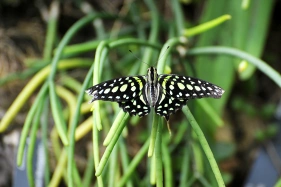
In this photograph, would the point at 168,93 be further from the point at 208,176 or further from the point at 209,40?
the point at 209,40

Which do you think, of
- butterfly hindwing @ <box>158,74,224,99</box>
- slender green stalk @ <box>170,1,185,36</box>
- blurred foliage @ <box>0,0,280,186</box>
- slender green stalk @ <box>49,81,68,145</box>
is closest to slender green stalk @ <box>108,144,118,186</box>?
blurred foliage @ <box>0,0,280,186</box>

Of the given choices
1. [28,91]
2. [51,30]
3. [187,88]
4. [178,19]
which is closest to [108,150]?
[187,88]

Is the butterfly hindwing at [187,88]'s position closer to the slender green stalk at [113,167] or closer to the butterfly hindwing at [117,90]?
the butterfly hindwing at [117,90]

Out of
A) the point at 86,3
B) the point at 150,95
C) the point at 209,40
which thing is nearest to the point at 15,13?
the point at 86,3

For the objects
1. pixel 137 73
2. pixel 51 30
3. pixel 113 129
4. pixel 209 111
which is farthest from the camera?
pixel 51 30

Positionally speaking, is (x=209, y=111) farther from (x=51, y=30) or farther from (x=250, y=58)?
(x=51, y=30)

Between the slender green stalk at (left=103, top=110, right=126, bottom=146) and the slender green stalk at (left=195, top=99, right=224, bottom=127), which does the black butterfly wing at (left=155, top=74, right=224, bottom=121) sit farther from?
the slender green stalk at (left=195, top=99, right=224, bottom=127)

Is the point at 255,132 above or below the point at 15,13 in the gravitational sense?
below

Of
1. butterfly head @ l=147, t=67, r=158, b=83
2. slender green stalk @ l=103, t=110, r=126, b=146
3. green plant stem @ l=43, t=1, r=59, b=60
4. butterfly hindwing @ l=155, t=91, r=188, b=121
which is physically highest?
green plant stem @ l=43, t=1, r=59, b=60
